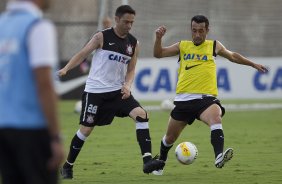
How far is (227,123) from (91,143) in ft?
16.2

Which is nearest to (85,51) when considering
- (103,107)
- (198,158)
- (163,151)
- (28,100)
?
(103,107)

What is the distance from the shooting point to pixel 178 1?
25.3 m

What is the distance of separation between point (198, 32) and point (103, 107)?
64.2 inches

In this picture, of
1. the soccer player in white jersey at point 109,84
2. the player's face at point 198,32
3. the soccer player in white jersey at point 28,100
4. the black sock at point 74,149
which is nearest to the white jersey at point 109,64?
the soccer player in white jersey at point 109,84

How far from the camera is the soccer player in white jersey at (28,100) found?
16.8ft

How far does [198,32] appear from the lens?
10961 millimetres

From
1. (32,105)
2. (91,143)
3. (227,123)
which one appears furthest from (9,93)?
(227,123)

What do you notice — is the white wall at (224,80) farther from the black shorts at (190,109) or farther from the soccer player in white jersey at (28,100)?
the soccer player in white jersey at (28,100)

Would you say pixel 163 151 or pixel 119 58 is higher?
pixel 119 58

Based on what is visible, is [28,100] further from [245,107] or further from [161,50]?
[245,107]

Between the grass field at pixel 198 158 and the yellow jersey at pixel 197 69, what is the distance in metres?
1.14

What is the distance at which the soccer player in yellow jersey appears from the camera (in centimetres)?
1080

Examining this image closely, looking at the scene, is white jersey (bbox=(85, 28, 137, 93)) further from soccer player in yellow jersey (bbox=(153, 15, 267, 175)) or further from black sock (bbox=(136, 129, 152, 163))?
black sock (bbox=(136, 129, 152, 163))

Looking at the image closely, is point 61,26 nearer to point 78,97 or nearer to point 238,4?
point 78,97
